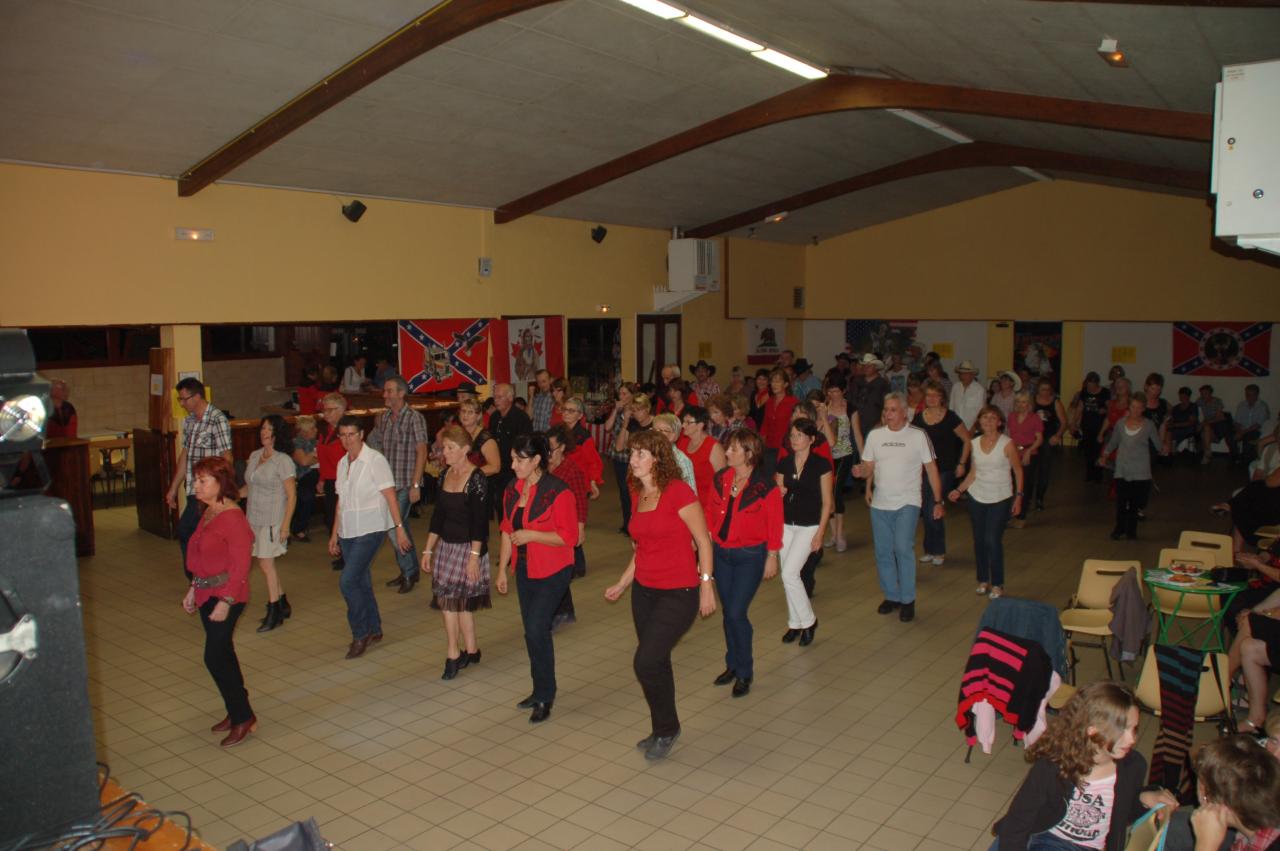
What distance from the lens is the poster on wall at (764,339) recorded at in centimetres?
1967

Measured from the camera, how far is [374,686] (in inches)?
250

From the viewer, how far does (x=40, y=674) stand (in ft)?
5.70

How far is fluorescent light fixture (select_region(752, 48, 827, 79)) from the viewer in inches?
364

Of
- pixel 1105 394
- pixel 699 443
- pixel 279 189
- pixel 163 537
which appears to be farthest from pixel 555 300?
pixel 1105 394

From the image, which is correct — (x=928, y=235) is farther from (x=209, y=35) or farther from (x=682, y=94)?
(x=209, y=35)

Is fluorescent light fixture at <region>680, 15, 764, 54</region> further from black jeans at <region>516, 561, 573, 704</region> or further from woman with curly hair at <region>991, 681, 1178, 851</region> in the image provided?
woman with curly hair at <region>991, 681, 1178, 851</region>

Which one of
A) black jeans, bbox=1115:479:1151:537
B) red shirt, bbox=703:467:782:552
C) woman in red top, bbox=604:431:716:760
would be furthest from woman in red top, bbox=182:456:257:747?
black jeans, bbox=1115:479:1151:537

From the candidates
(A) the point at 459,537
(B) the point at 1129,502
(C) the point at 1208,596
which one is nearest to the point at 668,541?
(A) the point at 459,537

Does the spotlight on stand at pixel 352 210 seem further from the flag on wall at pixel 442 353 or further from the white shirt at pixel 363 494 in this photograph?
the white shirt at pixel 363 494

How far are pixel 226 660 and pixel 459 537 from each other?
1518mm

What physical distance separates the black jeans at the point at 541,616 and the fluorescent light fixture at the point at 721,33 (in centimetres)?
509

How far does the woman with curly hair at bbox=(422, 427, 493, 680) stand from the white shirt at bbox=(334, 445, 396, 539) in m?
0.54

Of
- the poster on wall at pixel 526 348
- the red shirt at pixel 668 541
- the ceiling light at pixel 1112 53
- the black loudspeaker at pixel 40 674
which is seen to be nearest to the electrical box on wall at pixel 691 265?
the poster on wall at pixel 526 348

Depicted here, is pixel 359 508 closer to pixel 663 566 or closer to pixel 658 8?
pixel 663 566
